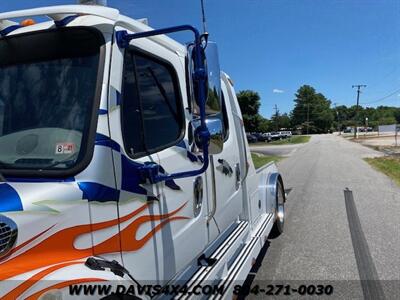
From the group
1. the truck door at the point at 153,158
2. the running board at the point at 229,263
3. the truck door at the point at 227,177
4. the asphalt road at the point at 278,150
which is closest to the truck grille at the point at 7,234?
the truck door at the point at 153,158

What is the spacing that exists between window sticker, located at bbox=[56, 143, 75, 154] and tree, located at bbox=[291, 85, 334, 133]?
159 m

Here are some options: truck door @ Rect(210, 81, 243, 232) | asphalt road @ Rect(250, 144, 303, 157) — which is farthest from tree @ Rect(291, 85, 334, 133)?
truck door @ Rect(210, 81, 243, 232)

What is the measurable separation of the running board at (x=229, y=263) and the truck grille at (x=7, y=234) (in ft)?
4.25

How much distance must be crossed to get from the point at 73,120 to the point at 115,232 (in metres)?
0.64

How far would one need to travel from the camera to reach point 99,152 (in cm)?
221

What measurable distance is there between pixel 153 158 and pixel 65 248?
91 cm

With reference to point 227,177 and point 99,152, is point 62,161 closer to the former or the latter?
point 99,152

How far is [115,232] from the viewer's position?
7.42ft

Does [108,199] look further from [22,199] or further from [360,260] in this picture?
[360,260]

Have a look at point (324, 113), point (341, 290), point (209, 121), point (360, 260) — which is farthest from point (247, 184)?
point (324, 113)

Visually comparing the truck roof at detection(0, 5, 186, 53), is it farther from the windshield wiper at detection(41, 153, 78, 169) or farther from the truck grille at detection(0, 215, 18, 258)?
the truck grille at detection(0, 215, 18, 258)

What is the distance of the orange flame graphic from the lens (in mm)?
1775

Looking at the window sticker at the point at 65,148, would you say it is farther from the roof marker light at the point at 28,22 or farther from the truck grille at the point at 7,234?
the roof marker light at the point at 28,22

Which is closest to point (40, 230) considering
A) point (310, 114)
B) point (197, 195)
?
point (197, 195)
